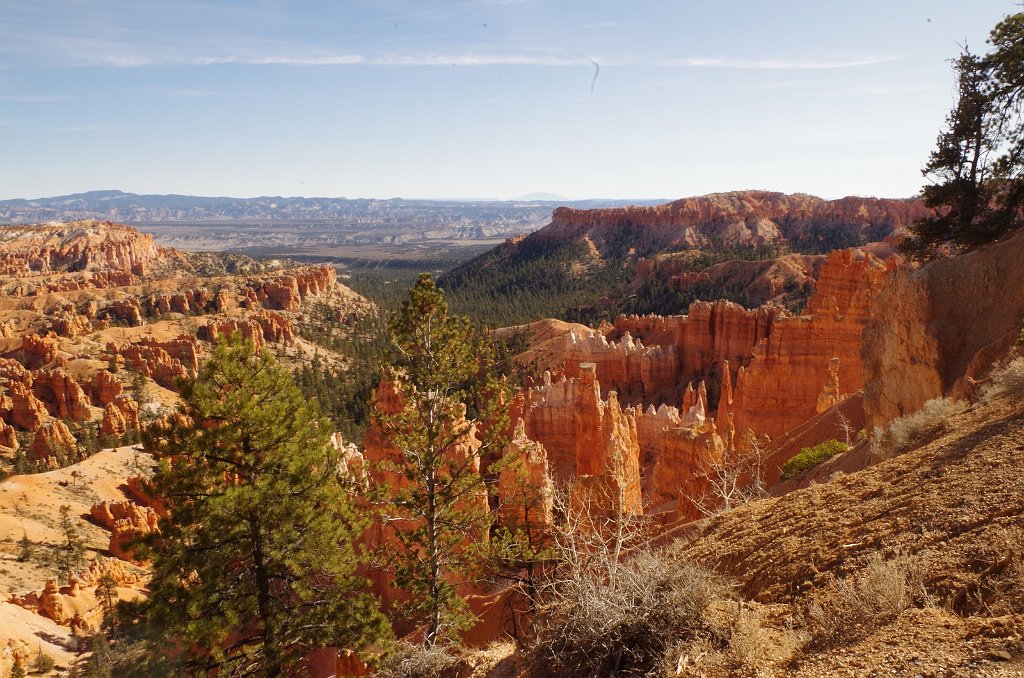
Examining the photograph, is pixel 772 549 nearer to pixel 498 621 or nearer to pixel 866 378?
pixel 498 621

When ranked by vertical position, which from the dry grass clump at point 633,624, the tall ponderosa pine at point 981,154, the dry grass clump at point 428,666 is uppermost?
the tall ponderosa pine at point 981,154

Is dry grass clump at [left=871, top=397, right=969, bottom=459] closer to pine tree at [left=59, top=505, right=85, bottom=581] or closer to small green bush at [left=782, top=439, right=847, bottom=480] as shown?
small green bush at [left=782, top=439, right=847, bottom=480]

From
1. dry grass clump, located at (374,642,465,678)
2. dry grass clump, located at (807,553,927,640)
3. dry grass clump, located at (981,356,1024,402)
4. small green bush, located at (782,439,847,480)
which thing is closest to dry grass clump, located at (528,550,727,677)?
dry grass clump, located at (807,553,927,640)

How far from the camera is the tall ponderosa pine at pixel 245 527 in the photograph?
1026 cm

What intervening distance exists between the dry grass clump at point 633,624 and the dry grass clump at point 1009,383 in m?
6.49

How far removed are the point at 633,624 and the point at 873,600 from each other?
2.09 m

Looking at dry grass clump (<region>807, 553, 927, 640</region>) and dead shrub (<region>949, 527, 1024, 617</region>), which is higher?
dead shrub (<region>949, 527, 1024, 617</region>)

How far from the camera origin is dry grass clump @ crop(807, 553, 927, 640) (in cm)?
521

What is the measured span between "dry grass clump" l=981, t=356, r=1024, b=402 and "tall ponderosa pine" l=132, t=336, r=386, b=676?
1125cm

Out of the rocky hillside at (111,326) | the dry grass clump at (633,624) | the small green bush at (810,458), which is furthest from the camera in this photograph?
the rocky hillside at (111,326)

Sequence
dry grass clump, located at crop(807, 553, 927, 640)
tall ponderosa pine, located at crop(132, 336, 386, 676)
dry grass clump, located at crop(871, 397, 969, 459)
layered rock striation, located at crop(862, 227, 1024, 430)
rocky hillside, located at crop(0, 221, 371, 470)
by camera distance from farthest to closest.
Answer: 1. rocky hillside, located at crop(0, 221, 371, 470)
2. layered rock striation, located at crop(862, 227, 1024, 430)
3. tall ponderosa pine, located at crop(132, 336, 386, 676)
4. dry grass clump, located at crop(871, 397, 969, 459)
5. dry grass clump, located at crop(807, 553, 927, 640)

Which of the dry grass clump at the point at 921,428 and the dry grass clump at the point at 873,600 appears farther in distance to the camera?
the dry grass clump at the point at 921,428

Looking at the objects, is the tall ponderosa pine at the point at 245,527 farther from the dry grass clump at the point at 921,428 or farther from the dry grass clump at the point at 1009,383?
the dry grass clump at the point at 1009,383

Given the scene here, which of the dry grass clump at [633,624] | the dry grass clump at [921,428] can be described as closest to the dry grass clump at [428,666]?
the dry grass clump at [633,624]
